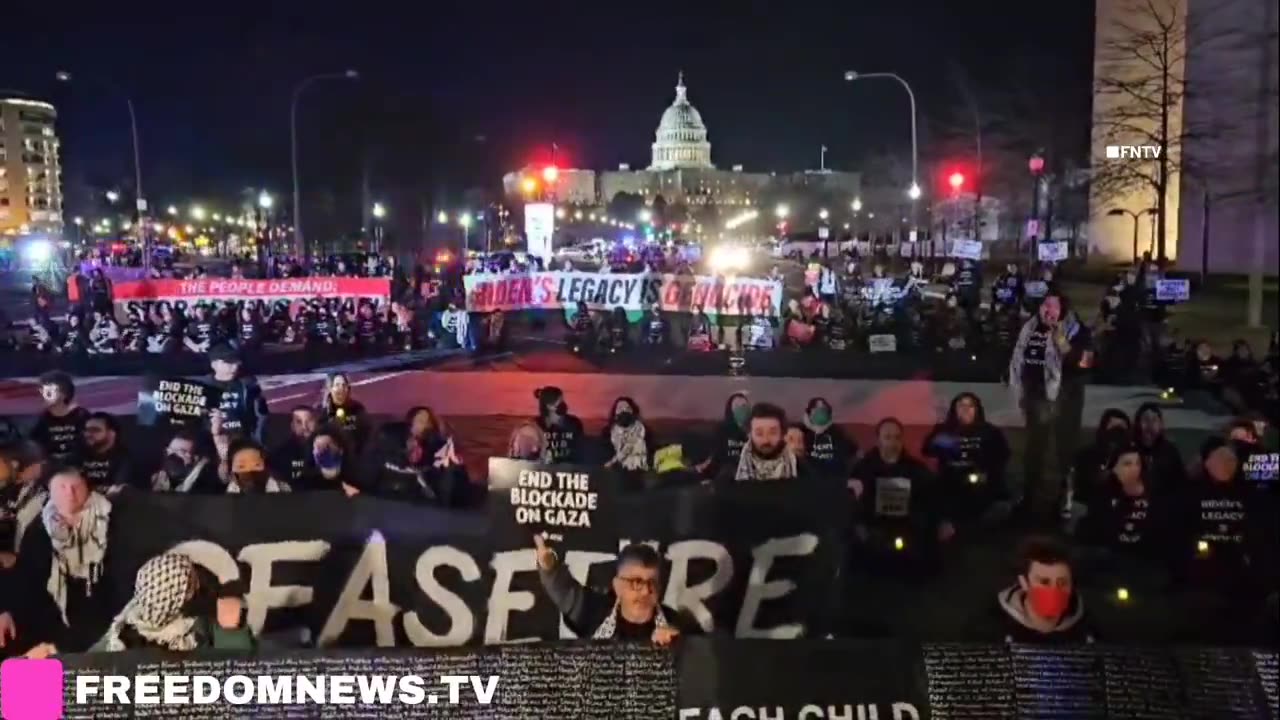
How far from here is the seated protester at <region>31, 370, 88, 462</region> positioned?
859 cm

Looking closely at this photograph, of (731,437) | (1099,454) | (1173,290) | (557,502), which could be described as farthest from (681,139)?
(557,502)

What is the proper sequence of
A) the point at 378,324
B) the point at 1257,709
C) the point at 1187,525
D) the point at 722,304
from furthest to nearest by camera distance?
the point at 378,324 < the point at 722,304 < the point at 1187,525 < the point at 1257,709

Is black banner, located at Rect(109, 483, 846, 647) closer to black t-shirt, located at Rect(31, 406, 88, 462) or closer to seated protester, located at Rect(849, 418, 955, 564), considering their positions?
seated protester, located at Rect(849, 418, 955, 564)

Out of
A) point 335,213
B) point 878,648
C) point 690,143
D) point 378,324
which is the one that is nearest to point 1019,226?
point 690,143

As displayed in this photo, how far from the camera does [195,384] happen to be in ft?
31.1

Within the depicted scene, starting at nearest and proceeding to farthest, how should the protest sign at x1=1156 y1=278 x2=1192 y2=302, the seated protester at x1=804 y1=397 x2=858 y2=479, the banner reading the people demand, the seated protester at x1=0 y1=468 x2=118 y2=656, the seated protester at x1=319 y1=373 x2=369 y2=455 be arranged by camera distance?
the seated protester at x1=0 y1=468 x2=118 y2=656
the seated protester at x1=804 y1=397 x2=858 y2=479
the seated protester at x1=319 y1=373 x2=369 y2=455
the protest sign at x1=1156 y1=278 x2=1192 y2=302
the banner reading the people demand

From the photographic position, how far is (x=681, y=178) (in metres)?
37.3

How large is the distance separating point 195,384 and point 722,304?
38.1 feet

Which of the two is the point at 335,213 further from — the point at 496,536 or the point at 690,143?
the point at 496,536

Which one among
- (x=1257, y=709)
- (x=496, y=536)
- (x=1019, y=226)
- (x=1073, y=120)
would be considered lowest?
(x=1257, y=709)

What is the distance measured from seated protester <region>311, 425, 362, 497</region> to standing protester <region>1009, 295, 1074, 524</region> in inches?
206

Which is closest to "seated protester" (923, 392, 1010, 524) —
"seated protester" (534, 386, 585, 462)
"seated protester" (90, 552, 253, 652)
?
"seated protester" (534, 386, 585, 462)

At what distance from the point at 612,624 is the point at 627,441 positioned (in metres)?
3.30

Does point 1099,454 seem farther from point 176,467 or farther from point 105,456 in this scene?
point 105,456
